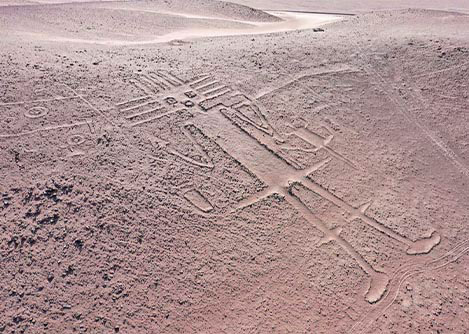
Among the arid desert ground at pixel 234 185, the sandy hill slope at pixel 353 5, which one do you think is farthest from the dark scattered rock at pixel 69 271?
the sandy hill slope at pixel 353 5

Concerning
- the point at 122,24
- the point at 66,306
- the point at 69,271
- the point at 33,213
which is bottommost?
the point at 66,306

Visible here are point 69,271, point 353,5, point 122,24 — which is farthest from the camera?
point 353,5

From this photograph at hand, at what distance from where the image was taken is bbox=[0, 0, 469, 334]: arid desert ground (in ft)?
21.3

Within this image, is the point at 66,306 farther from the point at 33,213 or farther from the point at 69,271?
the point at 33,213

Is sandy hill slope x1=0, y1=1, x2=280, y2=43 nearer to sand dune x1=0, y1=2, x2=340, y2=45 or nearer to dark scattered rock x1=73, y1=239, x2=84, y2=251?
sand dune x1=0, y1=2, x2=340, y2=45

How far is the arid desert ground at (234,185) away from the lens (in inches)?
255

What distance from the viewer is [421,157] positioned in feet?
32.1

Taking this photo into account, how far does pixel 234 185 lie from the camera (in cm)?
820

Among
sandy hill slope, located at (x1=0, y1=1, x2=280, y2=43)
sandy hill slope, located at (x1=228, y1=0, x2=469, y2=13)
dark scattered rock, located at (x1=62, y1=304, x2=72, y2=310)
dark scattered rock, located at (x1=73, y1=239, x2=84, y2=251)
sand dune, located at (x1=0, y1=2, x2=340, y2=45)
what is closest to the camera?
dark scattered rock, located at (x1=62, y1=304, x2=72, y2=310)

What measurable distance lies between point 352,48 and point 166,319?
10.3 m

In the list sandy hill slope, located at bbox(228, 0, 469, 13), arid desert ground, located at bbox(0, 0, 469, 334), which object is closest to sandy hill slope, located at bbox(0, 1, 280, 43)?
arid desert ground, located at bbox(0, 0, 469, 334)

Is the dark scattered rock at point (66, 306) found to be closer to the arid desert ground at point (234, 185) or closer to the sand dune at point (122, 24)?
the arid desert ground at point (234, 185)

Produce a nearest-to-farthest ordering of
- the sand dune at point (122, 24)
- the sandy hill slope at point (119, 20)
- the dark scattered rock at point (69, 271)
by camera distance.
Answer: the dark scattered rock at point (69, 271) → the sand dune at point (122, 24) → the sandy hill slope at point (119, 20)

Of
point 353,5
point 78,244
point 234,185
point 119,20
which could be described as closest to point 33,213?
point 78,244
